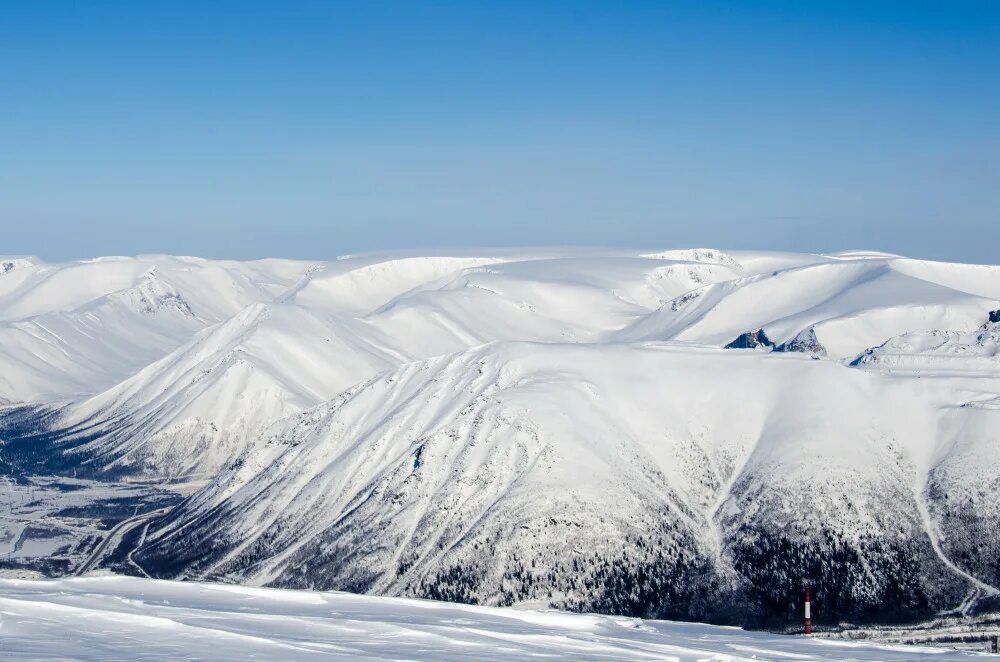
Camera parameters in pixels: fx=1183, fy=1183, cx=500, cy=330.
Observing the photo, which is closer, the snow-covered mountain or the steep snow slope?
the snow-covered mountain

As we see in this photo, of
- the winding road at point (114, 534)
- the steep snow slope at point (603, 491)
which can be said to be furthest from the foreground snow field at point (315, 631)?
the winding road at point (114, 534)

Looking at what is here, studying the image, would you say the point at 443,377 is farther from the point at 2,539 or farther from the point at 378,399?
the point at 2,539

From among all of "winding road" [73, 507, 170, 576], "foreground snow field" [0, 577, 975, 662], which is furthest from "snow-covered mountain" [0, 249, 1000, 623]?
"foreground snow field" [0, 577, 975, 662]

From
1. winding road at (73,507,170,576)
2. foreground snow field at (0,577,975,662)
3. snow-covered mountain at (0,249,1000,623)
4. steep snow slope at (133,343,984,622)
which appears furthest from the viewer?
winding road at (73,507,170,576)

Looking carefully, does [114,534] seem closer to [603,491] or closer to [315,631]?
[603,491]

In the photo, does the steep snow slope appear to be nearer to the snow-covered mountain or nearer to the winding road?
the snow-covered mountain

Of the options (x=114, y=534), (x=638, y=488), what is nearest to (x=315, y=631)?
(x=638, y=488)

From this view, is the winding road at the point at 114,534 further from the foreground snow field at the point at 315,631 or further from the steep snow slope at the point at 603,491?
the foreground snow field at the point at 315,631
